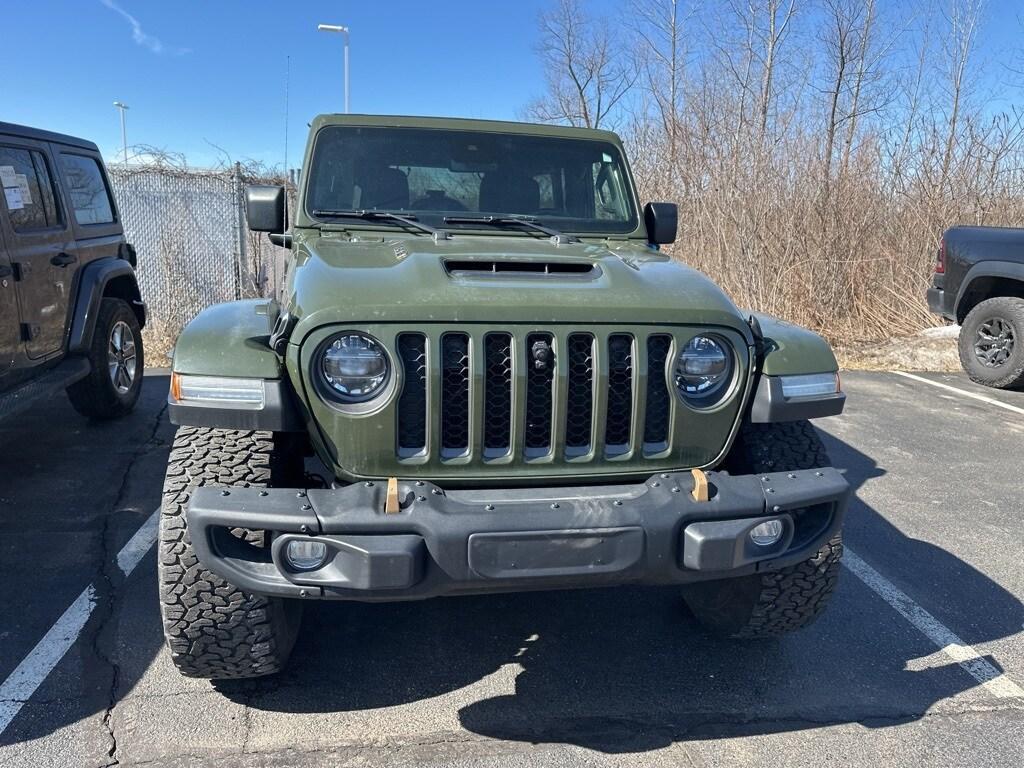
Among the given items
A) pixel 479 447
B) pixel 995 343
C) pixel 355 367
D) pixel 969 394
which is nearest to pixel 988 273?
pixel 995 343

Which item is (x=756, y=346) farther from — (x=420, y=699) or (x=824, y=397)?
(x=420, y=699)

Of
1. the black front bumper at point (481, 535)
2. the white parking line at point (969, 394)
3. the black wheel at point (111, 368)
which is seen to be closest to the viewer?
the black front bumper at point (481, 535)

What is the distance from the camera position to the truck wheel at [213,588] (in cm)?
232

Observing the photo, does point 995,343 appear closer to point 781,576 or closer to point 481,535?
point 781,576

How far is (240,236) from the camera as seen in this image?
927 cm

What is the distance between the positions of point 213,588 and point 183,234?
25.7 ft

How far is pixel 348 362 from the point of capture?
2250 mm

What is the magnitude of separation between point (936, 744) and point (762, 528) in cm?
98

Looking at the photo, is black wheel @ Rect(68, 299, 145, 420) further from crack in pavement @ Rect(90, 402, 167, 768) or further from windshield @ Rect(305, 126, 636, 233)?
windshield @ Rect(305, 126, 636, 233)

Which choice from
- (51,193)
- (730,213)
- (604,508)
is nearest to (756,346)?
(604,508)

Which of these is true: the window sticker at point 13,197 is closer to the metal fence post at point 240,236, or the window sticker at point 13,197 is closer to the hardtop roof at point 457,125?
the hardtop roof at point 457,125

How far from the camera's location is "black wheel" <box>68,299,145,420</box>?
17.9 feet

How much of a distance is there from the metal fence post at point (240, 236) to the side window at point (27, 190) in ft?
13.7

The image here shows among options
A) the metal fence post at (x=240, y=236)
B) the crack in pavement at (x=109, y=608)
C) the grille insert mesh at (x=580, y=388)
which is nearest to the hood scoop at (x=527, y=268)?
the grille insert mesh at (x=580, y=388)
